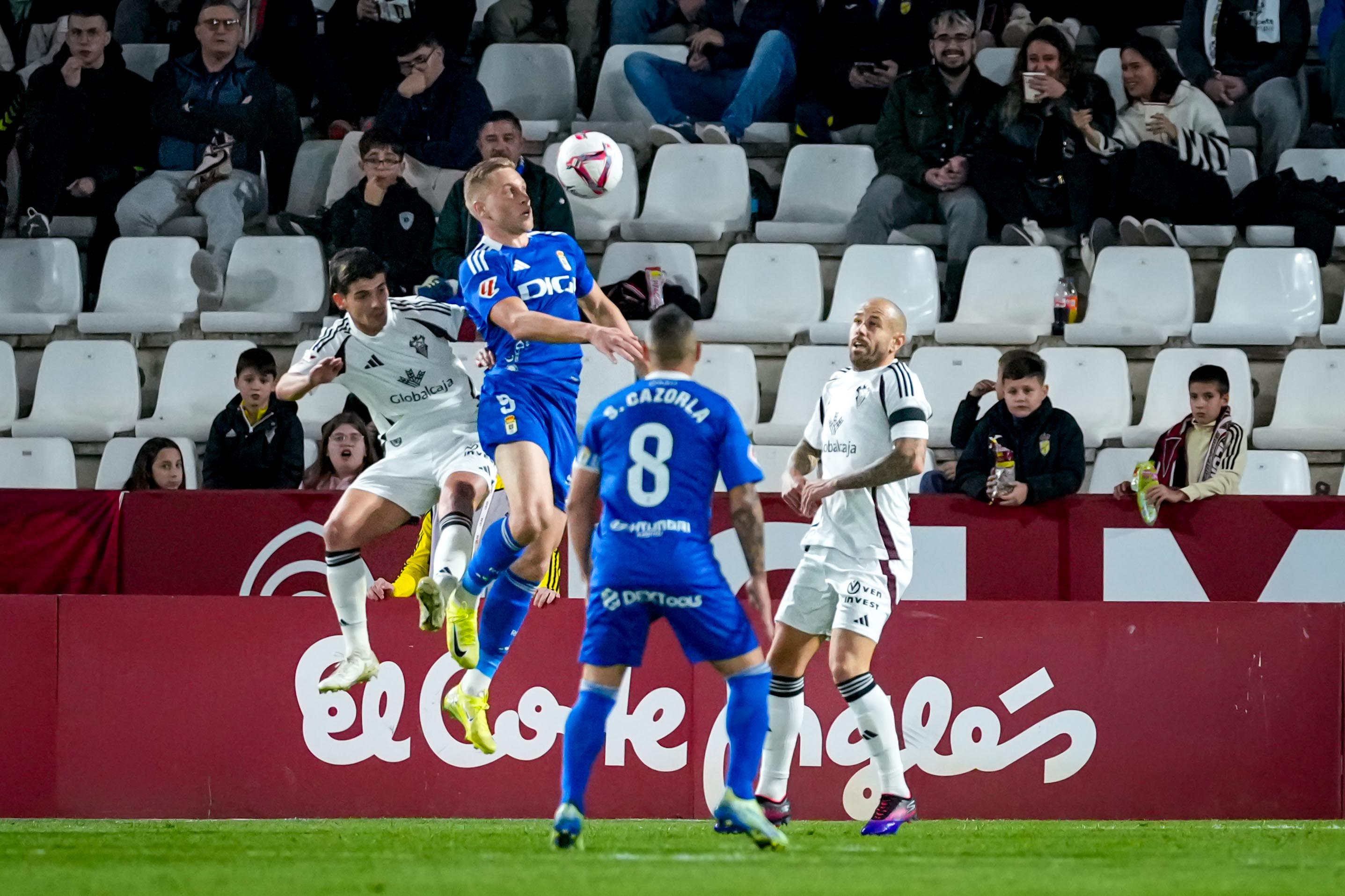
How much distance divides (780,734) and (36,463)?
6.40 meters

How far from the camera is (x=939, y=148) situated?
41.2 feet

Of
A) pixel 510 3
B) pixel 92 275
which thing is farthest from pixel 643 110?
pixel 92 275

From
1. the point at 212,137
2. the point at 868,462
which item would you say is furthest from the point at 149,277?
the point at 868,462

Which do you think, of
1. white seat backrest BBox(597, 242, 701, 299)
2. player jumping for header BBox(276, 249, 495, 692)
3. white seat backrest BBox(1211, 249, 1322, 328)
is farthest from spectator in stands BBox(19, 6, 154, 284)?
white seat backrest BBox(1211, 249, 1322, 328)

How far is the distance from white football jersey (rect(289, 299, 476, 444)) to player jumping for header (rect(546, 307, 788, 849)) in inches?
95.9

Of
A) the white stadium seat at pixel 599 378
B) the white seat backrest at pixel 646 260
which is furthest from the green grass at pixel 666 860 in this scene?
the white seat backrest at pixel 646 260

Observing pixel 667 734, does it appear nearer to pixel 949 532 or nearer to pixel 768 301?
pixel 949 532

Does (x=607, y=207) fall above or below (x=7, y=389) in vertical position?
above

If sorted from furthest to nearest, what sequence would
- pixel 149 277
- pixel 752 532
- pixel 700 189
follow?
pixel 149 277, pixel 700 189, pixel 752 532

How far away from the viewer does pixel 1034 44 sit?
41.1ft

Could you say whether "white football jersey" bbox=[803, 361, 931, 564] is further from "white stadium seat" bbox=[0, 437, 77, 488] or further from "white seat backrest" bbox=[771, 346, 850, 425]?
"white stadium seat" bbox=[0, 437, 77, 488]

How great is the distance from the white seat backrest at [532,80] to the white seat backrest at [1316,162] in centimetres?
557

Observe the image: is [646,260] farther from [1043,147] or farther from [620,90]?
[1043,147]

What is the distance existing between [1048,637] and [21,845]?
5.24 m
